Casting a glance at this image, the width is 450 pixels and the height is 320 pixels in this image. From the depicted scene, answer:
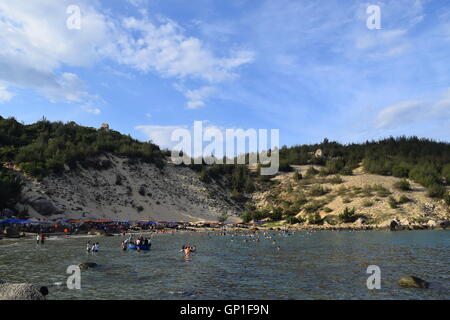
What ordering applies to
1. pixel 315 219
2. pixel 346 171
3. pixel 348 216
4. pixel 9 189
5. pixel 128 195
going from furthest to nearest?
pixel 346 171 < pixel 315 219 < pixel 128 195 < pixel 348 216 < pixel 9 189

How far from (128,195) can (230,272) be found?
71916 mm

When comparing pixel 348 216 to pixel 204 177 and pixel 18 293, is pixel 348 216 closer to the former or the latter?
pixel 204 177

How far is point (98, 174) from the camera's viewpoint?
9575 centimetres

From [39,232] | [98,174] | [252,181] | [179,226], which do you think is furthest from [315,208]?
[39,232]

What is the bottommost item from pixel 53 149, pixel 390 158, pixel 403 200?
pixel 403 200

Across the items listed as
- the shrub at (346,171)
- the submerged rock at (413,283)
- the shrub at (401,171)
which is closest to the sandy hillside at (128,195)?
the shrub at (346,171)

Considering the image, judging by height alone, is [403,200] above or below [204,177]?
below

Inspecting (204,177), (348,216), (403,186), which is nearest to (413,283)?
(348,216)

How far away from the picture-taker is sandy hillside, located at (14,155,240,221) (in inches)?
2948

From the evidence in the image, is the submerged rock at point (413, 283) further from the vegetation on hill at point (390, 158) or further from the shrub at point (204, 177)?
the shrub at point (204, 177)

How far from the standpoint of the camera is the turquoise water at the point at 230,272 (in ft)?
68.3

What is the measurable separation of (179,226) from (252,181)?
5291 cm

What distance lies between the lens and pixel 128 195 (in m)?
94.7

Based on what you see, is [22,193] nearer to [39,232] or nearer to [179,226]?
[39,232]
